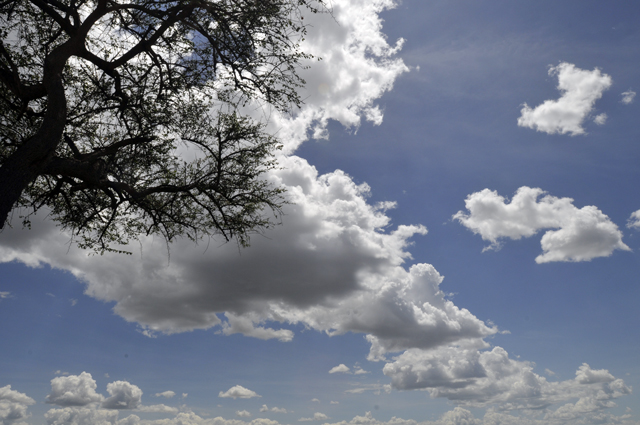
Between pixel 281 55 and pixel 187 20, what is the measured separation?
3069 mm

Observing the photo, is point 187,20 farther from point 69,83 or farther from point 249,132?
point 69,83

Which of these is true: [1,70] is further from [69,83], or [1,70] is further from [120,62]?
[69,83]

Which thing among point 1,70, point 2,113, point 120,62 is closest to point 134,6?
point 120,62

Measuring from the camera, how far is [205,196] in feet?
47.2

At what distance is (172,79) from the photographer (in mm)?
13703

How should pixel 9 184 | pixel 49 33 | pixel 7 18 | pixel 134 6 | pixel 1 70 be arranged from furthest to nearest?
pixel 49 33, pixel 7 18, pixel 134 6, pixel 1 70, pixel 9 184

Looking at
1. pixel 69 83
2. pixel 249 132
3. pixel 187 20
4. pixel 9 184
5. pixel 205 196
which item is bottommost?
pixel 9 184

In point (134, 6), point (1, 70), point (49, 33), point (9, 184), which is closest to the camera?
point (9, 184)

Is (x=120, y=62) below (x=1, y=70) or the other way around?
the other way around

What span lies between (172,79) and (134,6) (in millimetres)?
2797

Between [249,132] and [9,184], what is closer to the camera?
[9,184]

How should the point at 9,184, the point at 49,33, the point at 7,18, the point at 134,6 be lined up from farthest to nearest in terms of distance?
the point at 49,33
the point at 7,18
the point at 134,6
the point at 9,184

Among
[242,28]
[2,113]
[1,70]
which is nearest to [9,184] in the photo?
[1,70]

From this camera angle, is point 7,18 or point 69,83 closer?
point 7,18
